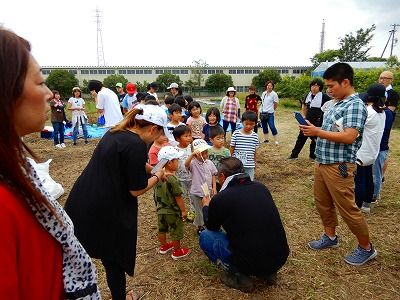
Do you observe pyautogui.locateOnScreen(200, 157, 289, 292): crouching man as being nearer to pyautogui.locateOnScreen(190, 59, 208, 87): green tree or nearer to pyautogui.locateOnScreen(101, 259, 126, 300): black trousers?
pyautogui.locateOnScreen(101, 259, 126, 300): black trousers

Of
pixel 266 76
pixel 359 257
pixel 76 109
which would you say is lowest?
pixel 359 257

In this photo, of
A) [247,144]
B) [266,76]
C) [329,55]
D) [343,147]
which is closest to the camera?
[343,147]

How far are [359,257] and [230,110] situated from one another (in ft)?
17.0

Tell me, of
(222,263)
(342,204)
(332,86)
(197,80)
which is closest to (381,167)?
(342,204)

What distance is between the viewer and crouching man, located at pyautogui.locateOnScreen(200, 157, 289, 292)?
236cm

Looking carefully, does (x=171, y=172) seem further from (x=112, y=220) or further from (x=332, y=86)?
(x=332, y=86)

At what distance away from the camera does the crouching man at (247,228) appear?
2357 millimetres

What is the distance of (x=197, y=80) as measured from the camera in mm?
43156

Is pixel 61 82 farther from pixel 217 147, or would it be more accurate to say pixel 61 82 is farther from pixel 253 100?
pixel 217 147

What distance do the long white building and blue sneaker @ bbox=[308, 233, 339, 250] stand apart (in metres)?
45.2

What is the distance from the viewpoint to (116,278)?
2053mm

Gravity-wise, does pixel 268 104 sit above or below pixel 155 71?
below

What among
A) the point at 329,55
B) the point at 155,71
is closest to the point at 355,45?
the point at 329,55

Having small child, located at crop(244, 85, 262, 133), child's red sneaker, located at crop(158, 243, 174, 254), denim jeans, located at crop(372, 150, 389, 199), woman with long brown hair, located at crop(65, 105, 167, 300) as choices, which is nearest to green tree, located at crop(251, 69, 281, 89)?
small child, located at crop(244, 85, 262, 133)
